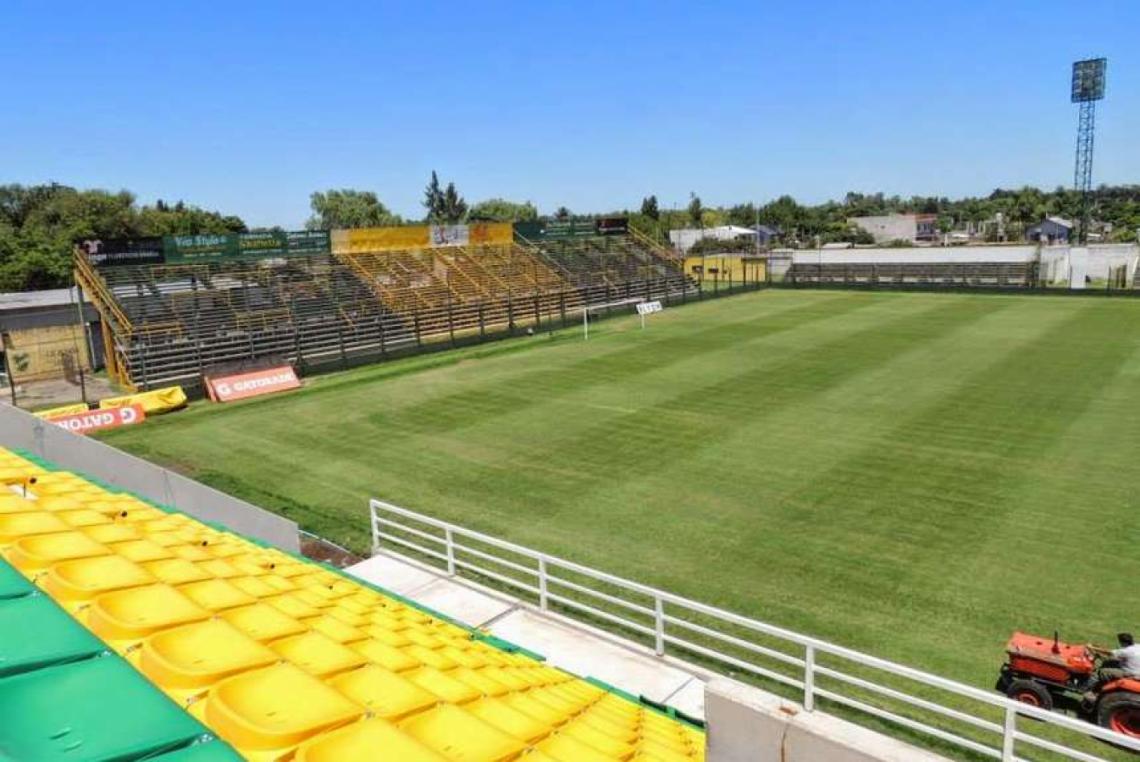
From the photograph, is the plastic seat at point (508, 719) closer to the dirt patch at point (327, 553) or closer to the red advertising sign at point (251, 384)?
the dirt patch at point (327, 553)

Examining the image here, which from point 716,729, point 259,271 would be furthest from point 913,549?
point 259,271

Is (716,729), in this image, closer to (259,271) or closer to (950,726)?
(950,726)

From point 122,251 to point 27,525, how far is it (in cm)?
2867

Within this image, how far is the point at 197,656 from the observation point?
14.2 feet

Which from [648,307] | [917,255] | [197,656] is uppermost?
[197,656]

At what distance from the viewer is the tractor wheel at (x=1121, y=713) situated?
7.21 metres

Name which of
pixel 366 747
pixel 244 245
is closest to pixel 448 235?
pixel 244 245

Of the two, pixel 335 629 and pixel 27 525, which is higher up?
pixel 27 525

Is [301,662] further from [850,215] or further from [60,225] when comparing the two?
[850,215]

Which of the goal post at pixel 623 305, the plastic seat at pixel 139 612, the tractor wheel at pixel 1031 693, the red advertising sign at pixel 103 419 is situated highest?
the plastic seat at pixel 139 612

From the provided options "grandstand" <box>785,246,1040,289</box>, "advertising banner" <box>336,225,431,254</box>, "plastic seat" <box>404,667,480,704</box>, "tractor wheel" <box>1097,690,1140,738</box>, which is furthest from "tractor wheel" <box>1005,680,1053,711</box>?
"grandstand" <box>785,246,1040,289</box>

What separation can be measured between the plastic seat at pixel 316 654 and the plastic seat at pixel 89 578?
1177 mm

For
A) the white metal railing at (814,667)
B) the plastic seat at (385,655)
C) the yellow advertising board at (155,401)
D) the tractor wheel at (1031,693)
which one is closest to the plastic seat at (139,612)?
the plastic seat at (385,655)

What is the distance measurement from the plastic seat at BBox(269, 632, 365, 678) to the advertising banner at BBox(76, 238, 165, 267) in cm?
3108
